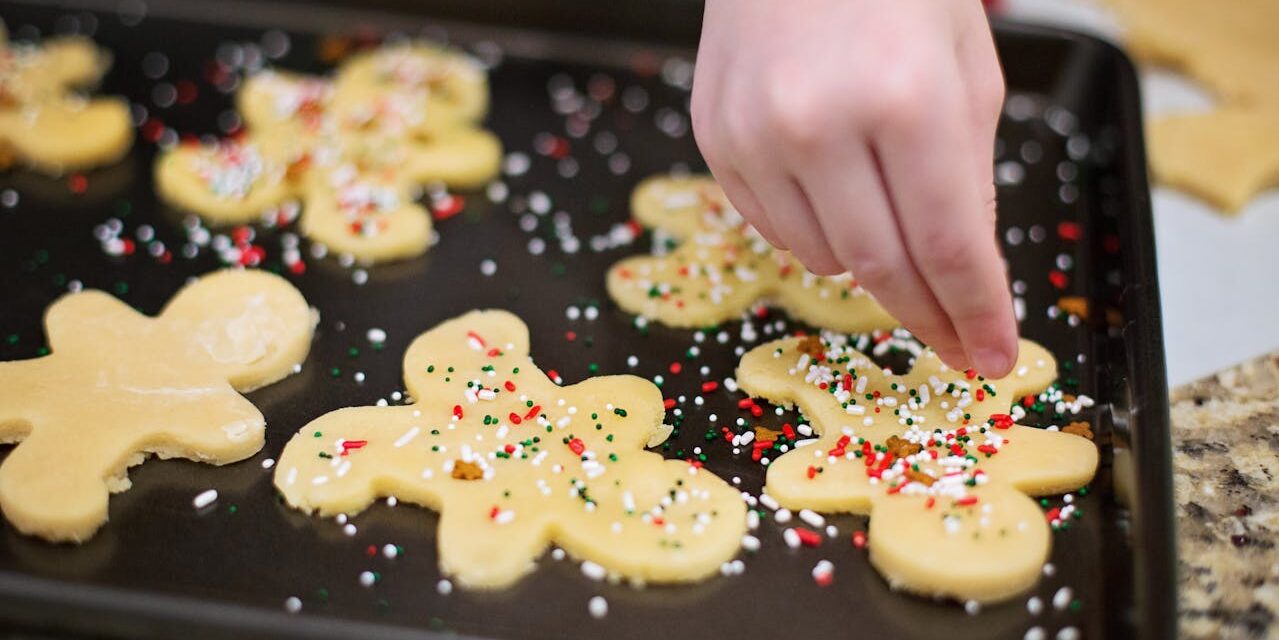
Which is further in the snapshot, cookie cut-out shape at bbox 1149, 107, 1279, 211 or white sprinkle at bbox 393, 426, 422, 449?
cookie cut-out shape at bbox 1149, 107, 1279, 211

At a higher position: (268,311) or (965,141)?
(965,141)

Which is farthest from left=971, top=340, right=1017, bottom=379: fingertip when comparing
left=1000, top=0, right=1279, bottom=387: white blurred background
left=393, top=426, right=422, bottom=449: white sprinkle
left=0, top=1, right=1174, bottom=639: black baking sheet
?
left=393, top=426, right=422, bottom=449: white sprinkle

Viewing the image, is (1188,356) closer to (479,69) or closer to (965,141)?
(965,141)

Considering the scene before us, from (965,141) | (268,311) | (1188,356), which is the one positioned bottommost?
(1188,356)

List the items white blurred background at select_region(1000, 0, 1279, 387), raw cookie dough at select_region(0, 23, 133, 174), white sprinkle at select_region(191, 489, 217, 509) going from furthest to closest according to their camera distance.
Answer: raw cookie dough at select_region(0, 23, 133, 174) < white blurred background at select_region(1000, 0, 1279, 387) < white sprinkle at select_region(191, 489, 217, 509)

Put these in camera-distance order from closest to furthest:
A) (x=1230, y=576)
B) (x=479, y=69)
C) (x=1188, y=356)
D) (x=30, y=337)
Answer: (x=1230, y=576) → (x=30, y=337) → (x=1188, y=356) → (x=479, y=69)

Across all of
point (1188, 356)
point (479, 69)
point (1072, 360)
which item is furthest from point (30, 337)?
point (1188, 356)

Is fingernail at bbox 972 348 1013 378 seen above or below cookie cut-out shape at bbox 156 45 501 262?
above

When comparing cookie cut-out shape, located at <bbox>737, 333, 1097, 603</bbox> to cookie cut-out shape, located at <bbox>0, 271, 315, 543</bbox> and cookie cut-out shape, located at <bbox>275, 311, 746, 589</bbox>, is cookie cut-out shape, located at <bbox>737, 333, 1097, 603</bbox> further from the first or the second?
cookie cut-out shape, located at <bbox>0, 271, 315, 543</bbox>
